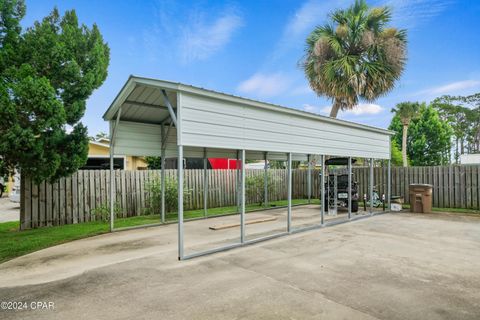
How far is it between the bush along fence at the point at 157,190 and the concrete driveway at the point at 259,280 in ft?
8.21

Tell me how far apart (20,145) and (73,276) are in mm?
3779

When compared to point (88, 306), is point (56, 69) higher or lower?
higher

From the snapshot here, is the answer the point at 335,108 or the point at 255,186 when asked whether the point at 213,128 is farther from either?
the point at 335,108

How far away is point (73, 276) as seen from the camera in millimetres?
3965

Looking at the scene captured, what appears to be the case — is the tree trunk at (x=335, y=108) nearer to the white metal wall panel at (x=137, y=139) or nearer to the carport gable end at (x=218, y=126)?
the carport gable end at (x=218, y=126)

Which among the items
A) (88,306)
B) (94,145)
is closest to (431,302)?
(88,306)

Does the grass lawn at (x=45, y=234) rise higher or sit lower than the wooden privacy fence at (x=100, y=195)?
lower

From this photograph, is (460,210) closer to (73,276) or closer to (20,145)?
(73,276)

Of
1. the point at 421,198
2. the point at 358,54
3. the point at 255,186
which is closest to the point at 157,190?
the point at 255,186

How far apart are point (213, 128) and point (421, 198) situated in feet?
27.9

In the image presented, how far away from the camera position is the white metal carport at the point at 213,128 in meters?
4.87

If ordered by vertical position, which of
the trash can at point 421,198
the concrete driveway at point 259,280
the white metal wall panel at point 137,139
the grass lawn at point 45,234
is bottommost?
the grass lawn at point 45,234

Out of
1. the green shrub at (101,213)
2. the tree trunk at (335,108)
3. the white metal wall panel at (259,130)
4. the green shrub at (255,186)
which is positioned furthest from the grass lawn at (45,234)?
the tree trunk at (335,108)

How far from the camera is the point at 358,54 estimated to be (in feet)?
43.6
